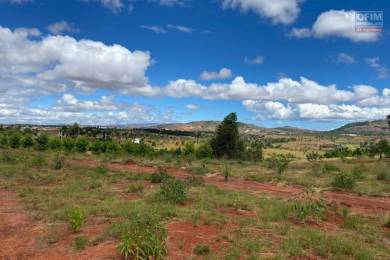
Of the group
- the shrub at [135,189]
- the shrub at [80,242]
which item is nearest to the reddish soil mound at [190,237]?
the shrub at [80,242]

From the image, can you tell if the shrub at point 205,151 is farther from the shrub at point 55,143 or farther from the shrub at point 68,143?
the shrub at point 55,143

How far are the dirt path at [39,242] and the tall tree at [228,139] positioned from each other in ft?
125

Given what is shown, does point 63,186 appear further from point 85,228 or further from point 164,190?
point 85,228

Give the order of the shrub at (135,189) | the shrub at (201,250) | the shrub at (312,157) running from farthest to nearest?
the shrub at (312,157) → the shrub at (135,189) → the shrub at (201,250)

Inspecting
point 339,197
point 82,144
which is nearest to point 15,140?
point 82,144

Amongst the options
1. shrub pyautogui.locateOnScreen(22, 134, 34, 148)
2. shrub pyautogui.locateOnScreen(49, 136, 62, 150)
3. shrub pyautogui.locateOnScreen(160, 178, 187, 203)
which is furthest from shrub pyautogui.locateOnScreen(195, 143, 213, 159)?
shrub pyautogui.locateOnScreen(160, 178, 187, 203)

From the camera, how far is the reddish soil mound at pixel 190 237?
8914 mm

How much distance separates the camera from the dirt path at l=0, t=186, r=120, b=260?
8.73 metres

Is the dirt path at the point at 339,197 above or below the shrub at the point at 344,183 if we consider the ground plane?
below

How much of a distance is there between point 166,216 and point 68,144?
61.9 meters

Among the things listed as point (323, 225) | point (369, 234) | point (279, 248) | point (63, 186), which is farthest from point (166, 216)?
point (63, 186)

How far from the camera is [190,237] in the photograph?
9969 mm

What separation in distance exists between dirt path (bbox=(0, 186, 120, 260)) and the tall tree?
38.0 meters

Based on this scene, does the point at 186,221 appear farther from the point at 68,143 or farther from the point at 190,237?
the point at 68,143
